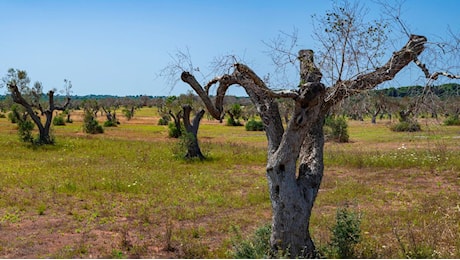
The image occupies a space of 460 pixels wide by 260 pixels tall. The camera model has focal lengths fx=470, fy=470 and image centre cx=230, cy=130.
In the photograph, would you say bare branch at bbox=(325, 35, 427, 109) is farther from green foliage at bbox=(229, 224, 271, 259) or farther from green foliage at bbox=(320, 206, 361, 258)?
green foliage at bbox=(229, 224, 271, 259)

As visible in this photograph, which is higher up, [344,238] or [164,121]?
[344,238]

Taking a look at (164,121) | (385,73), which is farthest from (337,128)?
(164,121)

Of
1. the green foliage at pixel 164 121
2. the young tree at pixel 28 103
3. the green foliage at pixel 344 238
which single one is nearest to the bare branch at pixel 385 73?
the green foliage at pixel 344 238

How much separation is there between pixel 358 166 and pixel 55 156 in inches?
600

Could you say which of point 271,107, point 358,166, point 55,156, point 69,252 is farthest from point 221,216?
point 55,156

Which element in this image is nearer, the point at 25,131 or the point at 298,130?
the point at 298,130

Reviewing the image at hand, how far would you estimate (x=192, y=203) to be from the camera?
13703 mm

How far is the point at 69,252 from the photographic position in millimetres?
8898

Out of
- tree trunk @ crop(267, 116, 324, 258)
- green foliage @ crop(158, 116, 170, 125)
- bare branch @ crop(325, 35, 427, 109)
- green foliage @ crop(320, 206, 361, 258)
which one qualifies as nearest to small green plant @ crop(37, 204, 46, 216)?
tree trunk @ crop(267, 116, 324, 258)

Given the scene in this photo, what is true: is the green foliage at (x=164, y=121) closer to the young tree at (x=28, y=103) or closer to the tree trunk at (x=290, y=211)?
the young tree at (x=28, y=103)

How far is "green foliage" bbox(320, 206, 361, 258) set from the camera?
786cm

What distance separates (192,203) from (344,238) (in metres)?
6.48

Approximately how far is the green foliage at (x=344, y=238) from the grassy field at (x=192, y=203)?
353mm

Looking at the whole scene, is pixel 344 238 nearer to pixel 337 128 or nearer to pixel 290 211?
pixel 290 211
